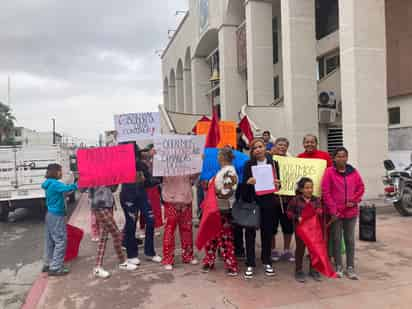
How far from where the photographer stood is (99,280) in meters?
4.95

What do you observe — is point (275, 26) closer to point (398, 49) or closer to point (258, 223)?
point (398, 49)

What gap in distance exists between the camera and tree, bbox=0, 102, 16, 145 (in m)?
62.4

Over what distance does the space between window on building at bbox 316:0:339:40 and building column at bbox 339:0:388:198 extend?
811cm

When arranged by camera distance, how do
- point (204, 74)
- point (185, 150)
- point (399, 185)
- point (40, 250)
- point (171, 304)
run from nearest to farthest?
point (171, 304)
point (185, 150)
point (40, 250)
point (399, 185)
point (204, 74)

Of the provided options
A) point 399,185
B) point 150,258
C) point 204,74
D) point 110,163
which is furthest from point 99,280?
point 204,74

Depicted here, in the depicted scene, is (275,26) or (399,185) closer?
(399,185)

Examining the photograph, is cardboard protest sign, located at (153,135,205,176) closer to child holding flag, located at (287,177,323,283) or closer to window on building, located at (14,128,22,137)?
child holding flag, located at (287,177,323,283)

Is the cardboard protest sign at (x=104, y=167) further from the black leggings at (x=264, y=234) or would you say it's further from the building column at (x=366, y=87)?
the building column at (x=366, y=87)

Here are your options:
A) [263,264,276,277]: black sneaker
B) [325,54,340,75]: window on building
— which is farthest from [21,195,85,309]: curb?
[325,54,340,75]: window on building

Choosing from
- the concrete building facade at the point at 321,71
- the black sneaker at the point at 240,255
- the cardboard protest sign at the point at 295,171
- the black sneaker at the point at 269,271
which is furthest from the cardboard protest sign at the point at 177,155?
the concrete building facade at the point at 321,71

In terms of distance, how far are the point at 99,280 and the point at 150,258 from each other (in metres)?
0.98

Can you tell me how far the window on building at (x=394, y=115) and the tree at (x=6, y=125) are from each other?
6090 centimetres

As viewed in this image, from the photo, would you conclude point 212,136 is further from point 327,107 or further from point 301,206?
point 327,107

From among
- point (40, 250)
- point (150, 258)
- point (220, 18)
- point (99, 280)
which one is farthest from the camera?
point (220, 18)
